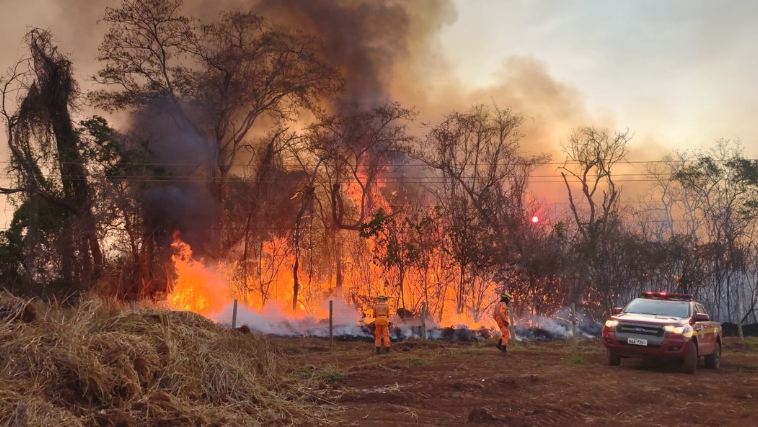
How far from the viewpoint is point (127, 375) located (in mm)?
7070

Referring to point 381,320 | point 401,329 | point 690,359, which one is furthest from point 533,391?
point 401,329

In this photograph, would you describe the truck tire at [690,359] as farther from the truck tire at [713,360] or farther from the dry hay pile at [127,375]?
the dry hay pile at [127,375]

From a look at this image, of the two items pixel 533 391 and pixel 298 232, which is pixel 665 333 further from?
pixel 298 232

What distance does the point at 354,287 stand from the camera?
105ft

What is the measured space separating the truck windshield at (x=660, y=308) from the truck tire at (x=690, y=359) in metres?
0.85

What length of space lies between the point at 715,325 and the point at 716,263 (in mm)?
13859

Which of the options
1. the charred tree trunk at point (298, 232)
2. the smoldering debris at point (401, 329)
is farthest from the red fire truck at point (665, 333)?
the charred tree trunk at point (298, 232)

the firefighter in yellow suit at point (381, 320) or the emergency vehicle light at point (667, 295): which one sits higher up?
the emergency vehicle light at point (667, 295)

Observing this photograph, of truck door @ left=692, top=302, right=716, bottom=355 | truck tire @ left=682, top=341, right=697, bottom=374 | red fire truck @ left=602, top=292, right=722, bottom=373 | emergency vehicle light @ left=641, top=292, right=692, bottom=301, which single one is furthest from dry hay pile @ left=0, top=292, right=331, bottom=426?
emergency vehicle light @ left=641, top=292, right=692, bottom=301

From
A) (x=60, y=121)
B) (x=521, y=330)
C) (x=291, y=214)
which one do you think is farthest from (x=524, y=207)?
(x=60, y=121)

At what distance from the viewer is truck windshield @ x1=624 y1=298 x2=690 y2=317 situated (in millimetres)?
13263

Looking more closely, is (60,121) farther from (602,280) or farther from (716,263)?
(716,263)

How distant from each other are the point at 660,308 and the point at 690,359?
1445 mm

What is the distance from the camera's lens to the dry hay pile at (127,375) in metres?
6.38
